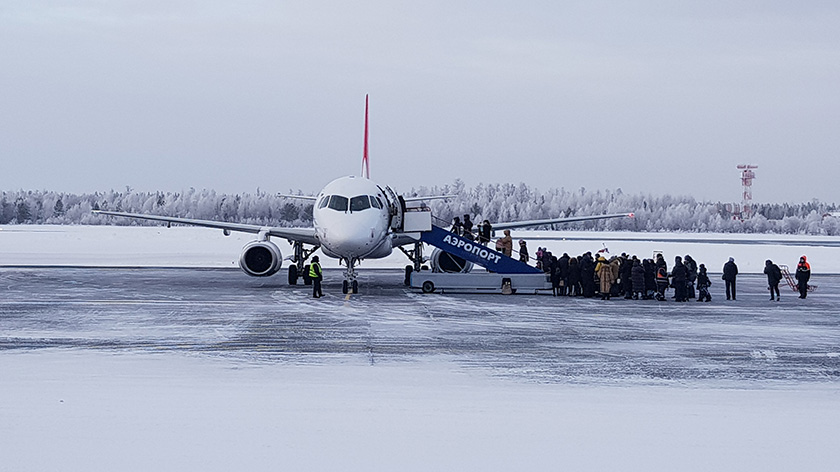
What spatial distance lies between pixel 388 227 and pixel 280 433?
2029 cm

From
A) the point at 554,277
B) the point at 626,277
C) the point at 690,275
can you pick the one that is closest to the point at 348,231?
the point at 554,277

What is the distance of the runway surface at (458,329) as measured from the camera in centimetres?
1345

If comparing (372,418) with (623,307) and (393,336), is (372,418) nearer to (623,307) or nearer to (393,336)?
(393,336)

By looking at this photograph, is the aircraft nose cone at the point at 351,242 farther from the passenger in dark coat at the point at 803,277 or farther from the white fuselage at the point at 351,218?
the passenger in dark coat at the point at 803,277

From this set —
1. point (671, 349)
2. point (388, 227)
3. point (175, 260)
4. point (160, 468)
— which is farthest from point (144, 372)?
point (175, 260)

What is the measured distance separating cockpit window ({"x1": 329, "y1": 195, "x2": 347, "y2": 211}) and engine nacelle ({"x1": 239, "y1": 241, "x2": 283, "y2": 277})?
10.7 ft

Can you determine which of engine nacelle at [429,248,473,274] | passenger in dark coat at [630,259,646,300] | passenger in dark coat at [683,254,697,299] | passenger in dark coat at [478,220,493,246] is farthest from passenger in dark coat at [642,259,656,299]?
engine nacelle at [429,248,473,274]

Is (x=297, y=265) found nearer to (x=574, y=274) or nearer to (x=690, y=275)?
(x=574, y=274)

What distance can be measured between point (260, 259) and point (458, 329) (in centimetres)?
1329

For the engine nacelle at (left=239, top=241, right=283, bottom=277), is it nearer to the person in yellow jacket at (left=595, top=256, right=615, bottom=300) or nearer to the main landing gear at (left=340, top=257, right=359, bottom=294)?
the main landing gear at (left=340, top=257, right=359, bottom=294)

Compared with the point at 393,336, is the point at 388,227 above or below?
above

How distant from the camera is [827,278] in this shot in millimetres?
36281

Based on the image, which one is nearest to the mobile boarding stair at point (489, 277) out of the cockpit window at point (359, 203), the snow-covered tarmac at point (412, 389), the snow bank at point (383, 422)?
the cockpit window at point (359, 203)

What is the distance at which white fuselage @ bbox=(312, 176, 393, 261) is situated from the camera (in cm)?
2638
